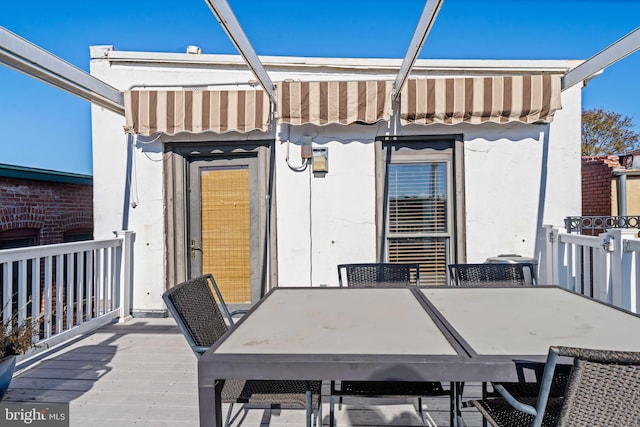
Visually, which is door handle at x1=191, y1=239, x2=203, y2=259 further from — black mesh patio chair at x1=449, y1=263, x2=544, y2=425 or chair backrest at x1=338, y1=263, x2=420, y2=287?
black mesh patio chair at x1=449, y1=263, x2=544, y2=425

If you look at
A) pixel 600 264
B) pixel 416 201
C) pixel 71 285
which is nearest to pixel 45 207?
pixel 71 285

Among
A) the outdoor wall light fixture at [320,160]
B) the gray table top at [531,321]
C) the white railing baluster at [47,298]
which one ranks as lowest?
the white railing baluster at [47,298]

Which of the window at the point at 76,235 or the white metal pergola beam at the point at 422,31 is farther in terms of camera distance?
the window at the point at 76,235

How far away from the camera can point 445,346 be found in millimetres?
1315

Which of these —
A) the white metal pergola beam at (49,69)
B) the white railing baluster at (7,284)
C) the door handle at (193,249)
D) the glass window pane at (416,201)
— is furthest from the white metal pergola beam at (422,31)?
the white railing baluster at (7,284)

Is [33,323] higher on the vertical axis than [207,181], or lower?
lower

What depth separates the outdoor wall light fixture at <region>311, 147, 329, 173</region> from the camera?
4.26 m

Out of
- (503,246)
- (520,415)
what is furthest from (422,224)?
(520,415)

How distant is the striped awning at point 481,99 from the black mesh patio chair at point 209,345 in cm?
299

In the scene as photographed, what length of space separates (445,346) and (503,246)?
3316 mm

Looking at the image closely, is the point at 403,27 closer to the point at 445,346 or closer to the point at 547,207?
the point at 547,207

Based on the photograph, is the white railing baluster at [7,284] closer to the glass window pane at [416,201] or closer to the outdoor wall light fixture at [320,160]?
the outdoor wall light fixture at [320,160]

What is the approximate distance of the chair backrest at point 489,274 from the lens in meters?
2.67

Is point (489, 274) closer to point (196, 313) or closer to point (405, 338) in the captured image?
point (405, 338)
